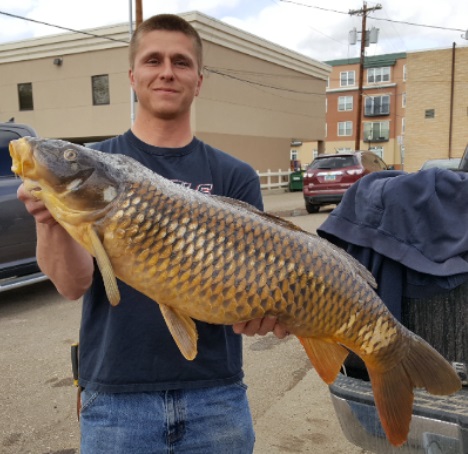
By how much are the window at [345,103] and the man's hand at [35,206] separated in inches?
Answer: 2299

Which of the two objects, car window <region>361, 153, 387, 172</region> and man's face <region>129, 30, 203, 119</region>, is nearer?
man's face <region>129, 30, 203, 119</region>

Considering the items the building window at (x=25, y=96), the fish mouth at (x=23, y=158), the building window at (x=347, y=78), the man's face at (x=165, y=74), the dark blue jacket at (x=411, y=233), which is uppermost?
the building window at (x=347, y=78)

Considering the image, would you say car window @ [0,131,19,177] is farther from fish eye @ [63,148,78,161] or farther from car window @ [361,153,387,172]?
car window @ [361,153,387,172]

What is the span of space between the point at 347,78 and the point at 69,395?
59004 mm

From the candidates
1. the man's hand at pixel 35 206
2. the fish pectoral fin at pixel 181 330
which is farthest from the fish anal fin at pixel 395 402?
the man's hand at pixel 35 206

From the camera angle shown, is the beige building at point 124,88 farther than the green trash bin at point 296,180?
No

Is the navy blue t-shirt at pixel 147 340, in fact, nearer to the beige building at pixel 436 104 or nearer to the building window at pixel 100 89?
the building window at pixel 100 89

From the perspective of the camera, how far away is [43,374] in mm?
4449

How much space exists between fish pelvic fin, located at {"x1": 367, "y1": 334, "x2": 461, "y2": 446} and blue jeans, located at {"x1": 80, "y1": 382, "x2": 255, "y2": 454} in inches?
21.6

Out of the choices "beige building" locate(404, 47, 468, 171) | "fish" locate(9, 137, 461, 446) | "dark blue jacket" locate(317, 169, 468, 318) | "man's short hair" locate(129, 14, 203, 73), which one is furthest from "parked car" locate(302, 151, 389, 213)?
"beige building" locate(404, 47, 468, 171)

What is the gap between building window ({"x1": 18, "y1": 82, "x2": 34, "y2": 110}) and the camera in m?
26.5

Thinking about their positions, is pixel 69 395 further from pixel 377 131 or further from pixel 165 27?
pixel 377 131

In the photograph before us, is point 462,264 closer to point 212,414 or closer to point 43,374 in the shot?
point 212,414

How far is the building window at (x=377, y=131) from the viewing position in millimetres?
56494
